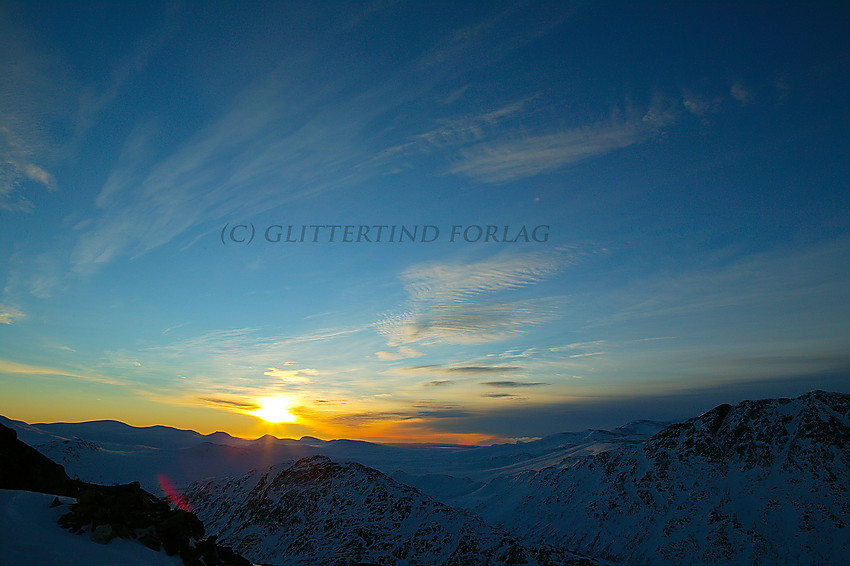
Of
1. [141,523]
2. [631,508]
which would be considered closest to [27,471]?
[141,523]

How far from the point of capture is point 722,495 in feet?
324

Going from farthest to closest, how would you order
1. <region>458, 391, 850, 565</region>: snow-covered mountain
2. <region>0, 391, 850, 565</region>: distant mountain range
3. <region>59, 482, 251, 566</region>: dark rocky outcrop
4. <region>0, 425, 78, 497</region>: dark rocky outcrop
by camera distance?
<region>458, 391, 850, 565</region>: snow-covered mountain
<region>0, 391, 850, 565</region>: distant mountain range
<region>0, 425, 78, 497</region>: dark rocky outcrop
<region>59, 482, 251, 566</region>: dark rocky outcrop

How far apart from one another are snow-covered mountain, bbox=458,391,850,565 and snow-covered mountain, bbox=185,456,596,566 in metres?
38.8

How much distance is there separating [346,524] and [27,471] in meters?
70.6

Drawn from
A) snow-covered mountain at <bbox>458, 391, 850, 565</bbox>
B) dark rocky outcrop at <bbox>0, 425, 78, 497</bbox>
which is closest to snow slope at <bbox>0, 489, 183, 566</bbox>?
dark rocky outcrop at <bbox>0, 425, 78, 497</bbox>

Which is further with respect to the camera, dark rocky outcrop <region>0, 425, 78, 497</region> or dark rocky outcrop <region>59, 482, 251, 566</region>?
dark rocky outcrop <region>0, 425, 78, 497</region>

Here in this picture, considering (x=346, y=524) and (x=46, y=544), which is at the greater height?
(x=46, y=544)

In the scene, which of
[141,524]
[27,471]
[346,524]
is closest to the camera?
[141,524]

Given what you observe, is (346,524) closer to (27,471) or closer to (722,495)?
(27,471)

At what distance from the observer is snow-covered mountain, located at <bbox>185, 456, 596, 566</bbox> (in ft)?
230

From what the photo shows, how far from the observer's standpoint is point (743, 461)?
342 feet

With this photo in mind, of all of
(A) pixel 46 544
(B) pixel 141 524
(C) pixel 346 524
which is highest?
(A) pixel 46 544

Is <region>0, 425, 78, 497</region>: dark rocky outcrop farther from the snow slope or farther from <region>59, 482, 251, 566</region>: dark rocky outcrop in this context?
the snow slope

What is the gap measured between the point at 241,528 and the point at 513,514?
83.3m
